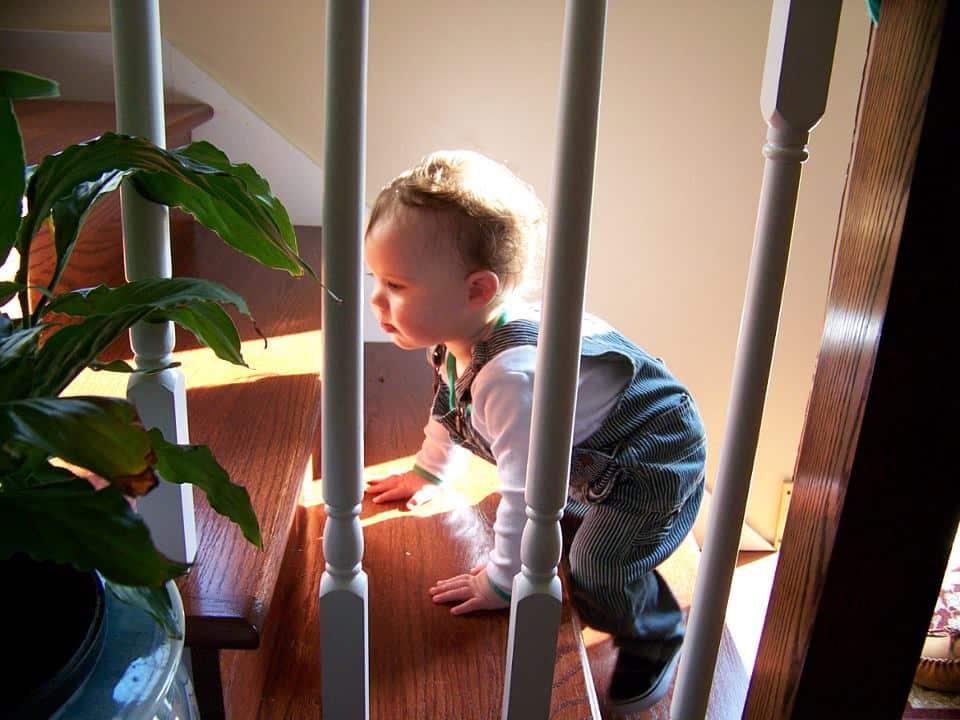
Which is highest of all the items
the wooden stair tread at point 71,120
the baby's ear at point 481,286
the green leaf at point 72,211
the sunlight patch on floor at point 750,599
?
the green leaf at point 72,211

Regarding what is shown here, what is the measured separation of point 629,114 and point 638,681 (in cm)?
115

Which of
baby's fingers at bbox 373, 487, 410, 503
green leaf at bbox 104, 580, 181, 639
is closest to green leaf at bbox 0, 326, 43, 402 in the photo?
green leaf at bbox 104, 580, 181, 639

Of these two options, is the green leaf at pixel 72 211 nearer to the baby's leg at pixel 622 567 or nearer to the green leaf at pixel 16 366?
the green leaf at pixel 16 366

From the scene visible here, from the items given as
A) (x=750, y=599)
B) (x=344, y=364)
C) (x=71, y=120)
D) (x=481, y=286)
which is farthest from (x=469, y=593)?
(x=750, y=599)

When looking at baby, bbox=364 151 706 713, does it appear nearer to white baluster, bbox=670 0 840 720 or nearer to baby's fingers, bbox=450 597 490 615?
baby's fingers, bbox=450 597 490 615

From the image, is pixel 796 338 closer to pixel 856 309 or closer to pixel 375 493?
pixel 375 493

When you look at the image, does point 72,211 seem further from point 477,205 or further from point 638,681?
point 638,681

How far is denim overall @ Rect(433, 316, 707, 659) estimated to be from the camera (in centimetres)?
122

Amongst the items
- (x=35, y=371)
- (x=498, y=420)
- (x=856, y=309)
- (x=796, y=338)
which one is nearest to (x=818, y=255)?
(x=796, y=338)

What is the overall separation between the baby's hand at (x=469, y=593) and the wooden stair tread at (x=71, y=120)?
2.33ft

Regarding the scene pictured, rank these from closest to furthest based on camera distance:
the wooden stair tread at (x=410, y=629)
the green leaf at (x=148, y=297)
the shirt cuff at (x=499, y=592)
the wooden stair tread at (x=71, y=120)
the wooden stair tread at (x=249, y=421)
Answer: the green leaf at (x=148, y=297), the wooden stair tread at (x=249, y=421), the wooden stair tread at (x=410, y=629), the shirt cuff at (x=499, y=592), the wooden stair tread at (x=71, y=120)

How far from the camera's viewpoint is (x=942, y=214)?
645 mm

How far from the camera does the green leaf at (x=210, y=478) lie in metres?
0.57

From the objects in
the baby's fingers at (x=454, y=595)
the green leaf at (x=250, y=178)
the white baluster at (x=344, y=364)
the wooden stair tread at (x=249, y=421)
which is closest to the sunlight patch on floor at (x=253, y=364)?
the wooden stair tread at (x=249, y=421)
